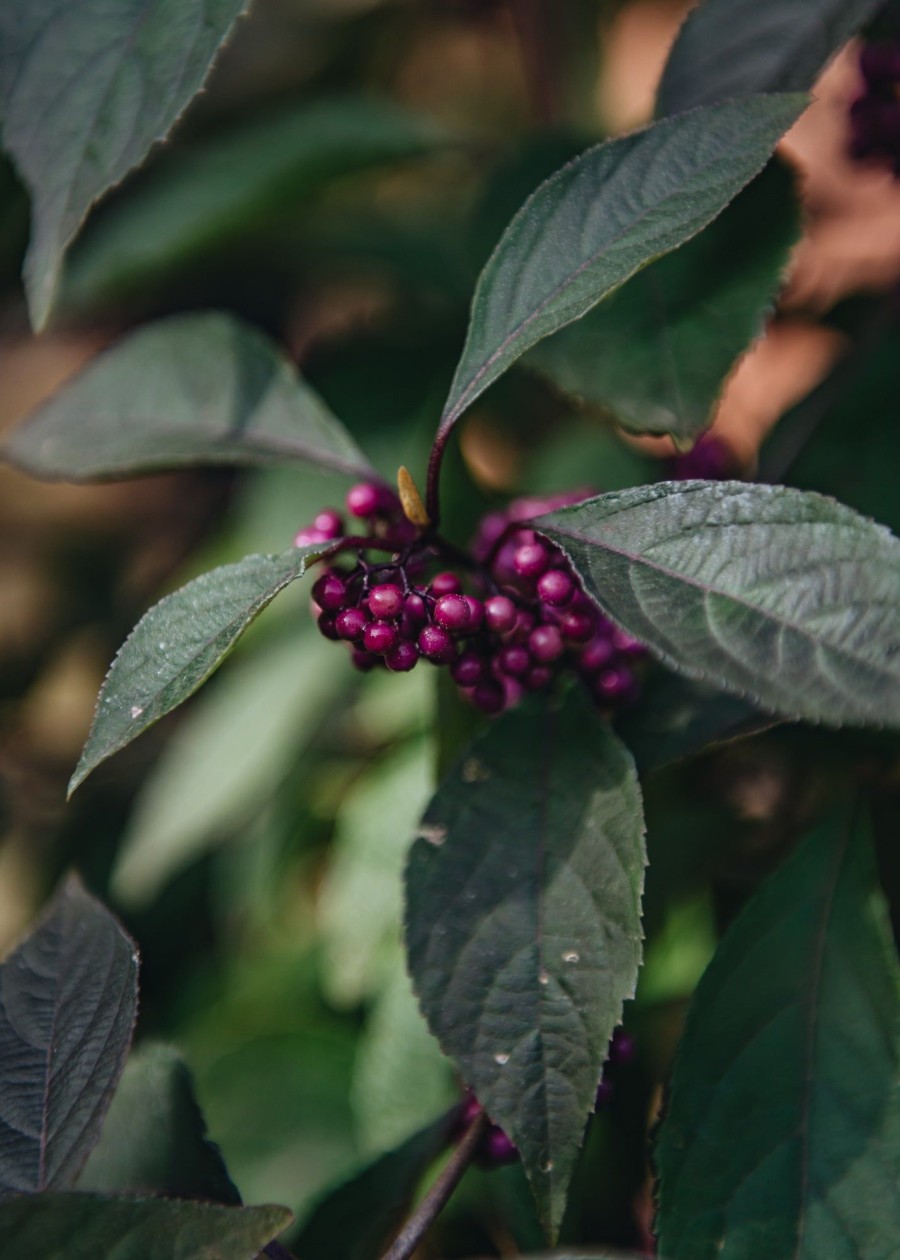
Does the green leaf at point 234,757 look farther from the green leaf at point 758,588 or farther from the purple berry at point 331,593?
the green leaf at point 758,588

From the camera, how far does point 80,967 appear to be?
76 cm

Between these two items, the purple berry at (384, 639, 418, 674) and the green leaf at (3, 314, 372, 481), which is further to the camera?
the green leaf at (3, 314, 372, 481)

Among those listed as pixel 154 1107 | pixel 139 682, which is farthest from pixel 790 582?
pixel 154 1107

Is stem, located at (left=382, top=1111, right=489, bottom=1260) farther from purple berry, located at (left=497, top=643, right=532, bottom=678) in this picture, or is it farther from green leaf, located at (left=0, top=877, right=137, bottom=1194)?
purple berry, located at (left=497, top=643, right=532, bottom=678)

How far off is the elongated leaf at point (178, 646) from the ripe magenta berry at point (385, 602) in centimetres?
5

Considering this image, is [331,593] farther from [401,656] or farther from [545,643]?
[545,643]

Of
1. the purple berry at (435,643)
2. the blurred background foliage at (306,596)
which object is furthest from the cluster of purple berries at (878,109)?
the purple berry at (435,643)

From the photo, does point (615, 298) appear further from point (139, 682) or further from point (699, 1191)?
point (699, 1191)

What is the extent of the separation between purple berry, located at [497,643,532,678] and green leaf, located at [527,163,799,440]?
22 cm

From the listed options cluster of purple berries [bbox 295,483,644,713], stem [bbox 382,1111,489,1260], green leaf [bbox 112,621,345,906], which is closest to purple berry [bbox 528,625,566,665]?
cluster of purple berries [bbox 295,483,644,713]

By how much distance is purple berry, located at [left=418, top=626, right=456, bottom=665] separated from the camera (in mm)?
692

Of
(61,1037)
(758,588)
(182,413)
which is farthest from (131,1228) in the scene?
(182,413)

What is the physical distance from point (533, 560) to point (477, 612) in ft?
0.19

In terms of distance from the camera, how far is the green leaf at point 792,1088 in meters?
0.71
